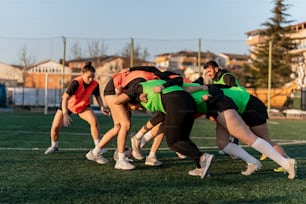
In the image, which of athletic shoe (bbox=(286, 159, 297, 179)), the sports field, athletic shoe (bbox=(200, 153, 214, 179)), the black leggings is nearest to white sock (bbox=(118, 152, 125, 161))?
the sports field

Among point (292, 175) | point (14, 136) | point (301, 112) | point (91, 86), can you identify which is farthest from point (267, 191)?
point (301, 112)

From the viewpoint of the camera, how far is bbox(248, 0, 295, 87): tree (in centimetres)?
3519

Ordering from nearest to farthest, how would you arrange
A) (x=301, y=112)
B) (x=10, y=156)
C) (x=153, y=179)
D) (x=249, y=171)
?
1. (x=153, y=179)
2. (x=249, y=171)
3. (x=10, y=156)
4. (x=301, y=112)

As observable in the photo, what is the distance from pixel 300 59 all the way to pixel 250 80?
18.1ft

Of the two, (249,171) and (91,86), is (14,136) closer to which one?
(91,86)

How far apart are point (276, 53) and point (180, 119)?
3325 centimetres

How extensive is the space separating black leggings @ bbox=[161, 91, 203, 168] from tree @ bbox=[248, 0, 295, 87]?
26.8 metres

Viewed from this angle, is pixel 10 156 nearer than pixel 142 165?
No

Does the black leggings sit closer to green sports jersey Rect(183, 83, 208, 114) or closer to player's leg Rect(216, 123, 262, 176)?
green sports jersey Rect(183, 83, 208, 114)

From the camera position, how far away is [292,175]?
534 centimetres

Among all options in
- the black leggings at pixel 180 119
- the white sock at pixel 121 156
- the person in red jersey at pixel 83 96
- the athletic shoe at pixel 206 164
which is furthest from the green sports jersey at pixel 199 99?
the person in red jersey at pixel 83 96

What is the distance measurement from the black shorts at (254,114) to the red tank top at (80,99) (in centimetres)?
302

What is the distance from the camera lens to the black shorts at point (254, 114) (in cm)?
579

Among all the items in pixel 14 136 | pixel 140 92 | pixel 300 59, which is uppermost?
pixel 300 59
